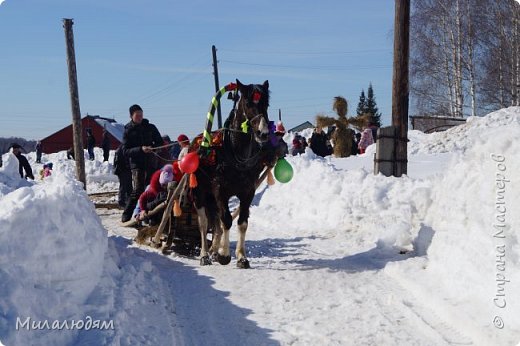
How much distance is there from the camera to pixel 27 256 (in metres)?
4.57

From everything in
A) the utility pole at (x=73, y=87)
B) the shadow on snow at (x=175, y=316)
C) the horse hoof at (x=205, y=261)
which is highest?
the utility pole at (x=73, y=87)

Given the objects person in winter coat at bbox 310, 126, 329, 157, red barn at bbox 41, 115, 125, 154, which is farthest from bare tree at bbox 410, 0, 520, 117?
red barn at bbox 41, 115, 125, 154

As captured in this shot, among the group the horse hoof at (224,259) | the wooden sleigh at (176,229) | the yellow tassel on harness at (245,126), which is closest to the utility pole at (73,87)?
the wooden sleigh at (176,229)

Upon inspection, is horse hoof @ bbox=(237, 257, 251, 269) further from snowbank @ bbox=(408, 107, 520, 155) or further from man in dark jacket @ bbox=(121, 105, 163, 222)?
snowbank @ bbox=(408, 107, 520, 155)

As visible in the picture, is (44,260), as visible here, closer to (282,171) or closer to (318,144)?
(282,171)

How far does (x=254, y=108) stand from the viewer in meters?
7.13

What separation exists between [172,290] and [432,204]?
3.58 m

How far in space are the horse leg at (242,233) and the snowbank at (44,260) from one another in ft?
7.19

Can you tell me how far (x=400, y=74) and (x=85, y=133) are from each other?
155 feet

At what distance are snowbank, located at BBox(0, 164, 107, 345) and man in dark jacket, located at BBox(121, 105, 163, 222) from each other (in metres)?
4.07

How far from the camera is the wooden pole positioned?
431 inches

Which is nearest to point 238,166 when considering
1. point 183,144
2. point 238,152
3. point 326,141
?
point 238,152

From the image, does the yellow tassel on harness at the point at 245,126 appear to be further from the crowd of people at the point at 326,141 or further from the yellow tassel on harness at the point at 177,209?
the crowd of people at the point at 326,141

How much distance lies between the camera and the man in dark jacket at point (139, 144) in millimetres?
9828
